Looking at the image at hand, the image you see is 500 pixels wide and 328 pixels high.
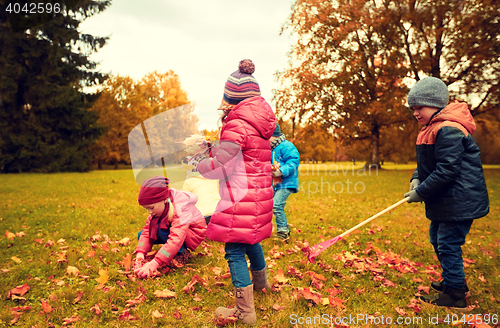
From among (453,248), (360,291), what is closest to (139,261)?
(360,291)

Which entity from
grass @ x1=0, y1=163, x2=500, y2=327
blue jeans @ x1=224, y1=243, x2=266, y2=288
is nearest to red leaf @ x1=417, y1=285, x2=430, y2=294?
grass @ x1=0, y1=163, x2=500, y2=327

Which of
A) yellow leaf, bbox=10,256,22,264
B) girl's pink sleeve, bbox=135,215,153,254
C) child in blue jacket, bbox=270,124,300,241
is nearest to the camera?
girl's pink sleeve, bbox=135,215,153,254

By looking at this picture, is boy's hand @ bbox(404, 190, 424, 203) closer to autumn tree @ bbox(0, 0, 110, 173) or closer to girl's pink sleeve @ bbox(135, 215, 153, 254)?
girl's pink sleeve @ bbox(135, 215, 153, 254)

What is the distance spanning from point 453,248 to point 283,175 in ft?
8.54

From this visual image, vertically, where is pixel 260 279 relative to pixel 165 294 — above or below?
above

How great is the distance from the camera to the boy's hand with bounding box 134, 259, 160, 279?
3.64 metres

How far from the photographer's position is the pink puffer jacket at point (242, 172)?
2.56m

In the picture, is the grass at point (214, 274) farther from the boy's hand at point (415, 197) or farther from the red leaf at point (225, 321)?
the boy's hand at point (415, 197)

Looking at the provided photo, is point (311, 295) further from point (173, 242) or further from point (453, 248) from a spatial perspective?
point (173, 242)

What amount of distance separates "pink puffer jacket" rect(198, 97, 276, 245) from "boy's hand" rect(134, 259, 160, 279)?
1.34 meters

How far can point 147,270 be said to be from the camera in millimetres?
3654

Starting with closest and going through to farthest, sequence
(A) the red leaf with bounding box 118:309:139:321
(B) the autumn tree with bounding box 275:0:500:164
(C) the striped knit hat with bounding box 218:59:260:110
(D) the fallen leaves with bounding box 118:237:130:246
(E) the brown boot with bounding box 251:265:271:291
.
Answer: (C) the striped knit hat with bounding box 218:59:260:110
(A) the red leaf with bounding box 118:309:139:321
(E) the brown boot with bounding box 251:265:271:291
(D) the fallen leaves with bounding box 118:237:130:246
(B) the autumn tree with bounding box 275:0:500:164

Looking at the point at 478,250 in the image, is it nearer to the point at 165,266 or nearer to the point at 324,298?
the point at 324,298

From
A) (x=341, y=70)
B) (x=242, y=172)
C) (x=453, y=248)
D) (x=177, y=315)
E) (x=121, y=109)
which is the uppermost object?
(x=341, y=70)
